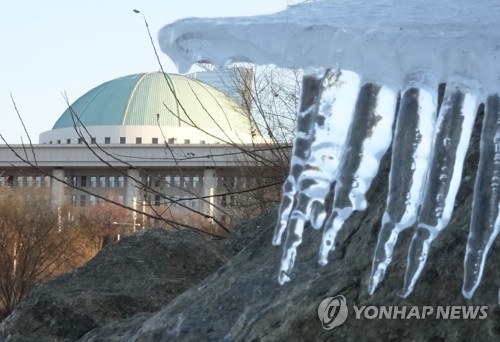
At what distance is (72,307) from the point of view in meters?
2.91

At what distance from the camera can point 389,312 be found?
5.82 feet

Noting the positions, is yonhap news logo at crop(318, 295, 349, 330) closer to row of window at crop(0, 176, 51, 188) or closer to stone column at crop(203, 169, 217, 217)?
stone column at crop(203, 169, 217, 217)

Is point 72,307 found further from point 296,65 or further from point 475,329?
point 296,65

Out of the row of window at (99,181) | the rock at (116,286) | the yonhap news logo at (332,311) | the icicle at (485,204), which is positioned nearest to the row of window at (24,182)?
the row of window at (99,181)

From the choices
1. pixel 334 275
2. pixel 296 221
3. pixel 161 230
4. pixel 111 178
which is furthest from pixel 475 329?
pixel 111 178

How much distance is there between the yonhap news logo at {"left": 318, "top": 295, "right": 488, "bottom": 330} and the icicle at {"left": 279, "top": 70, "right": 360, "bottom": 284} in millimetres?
965

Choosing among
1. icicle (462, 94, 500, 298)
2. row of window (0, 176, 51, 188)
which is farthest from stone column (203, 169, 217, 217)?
row of window (0, 176, 51, 188)

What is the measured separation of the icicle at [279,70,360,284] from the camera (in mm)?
786

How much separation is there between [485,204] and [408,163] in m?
0.11

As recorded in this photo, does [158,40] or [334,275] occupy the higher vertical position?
[158,40]

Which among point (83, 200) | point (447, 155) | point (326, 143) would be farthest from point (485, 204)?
point (83, 200)

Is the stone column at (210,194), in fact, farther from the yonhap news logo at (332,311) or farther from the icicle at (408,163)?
the icicle at (408,163)

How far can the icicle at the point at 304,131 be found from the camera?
0.80 m

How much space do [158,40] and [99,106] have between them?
61.0 m
